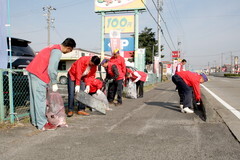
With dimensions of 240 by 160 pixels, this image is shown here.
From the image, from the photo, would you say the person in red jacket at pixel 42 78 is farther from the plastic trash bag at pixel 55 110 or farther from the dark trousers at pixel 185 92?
the dark trousers at pixel 185 92

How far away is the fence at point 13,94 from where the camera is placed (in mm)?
3805

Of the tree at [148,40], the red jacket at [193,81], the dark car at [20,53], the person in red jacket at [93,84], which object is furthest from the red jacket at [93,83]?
the tree at [148,40]

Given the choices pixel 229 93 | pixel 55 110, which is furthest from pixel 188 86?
pixel 229 93

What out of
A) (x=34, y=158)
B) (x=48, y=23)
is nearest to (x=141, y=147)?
(x=34, y=158)

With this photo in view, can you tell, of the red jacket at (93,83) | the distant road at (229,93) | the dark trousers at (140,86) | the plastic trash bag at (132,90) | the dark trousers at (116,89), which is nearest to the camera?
the red jacket at (93,83)

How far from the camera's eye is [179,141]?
116 inches

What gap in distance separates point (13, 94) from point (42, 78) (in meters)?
1.13

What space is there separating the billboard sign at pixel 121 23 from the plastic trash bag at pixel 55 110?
491 inches

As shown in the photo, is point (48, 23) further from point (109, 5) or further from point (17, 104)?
point (17, 104)

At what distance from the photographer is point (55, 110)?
3818mm

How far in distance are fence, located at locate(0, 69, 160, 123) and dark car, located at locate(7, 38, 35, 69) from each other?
22.5 inches

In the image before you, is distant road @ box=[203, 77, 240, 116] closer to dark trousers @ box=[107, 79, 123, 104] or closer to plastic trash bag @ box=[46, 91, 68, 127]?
dark trousers @ box=[107, 79, 123, 104]

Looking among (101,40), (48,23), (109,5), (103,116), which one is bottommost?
(103,116)

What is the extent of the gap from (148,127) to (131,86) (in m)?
4.20
